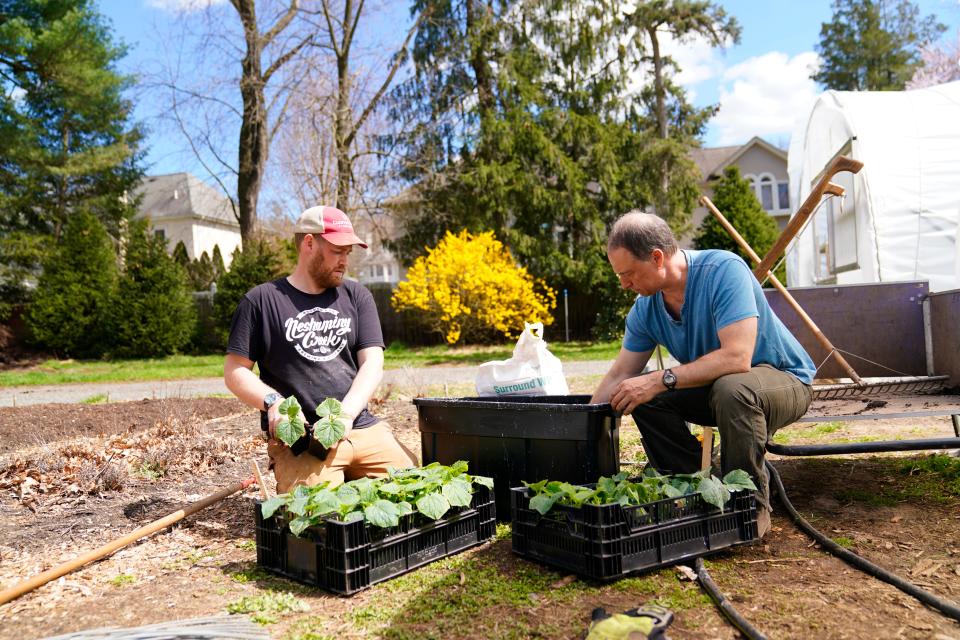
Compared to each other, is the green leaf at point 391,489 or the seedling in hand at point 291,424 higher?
the seedling in hand at point 291,424

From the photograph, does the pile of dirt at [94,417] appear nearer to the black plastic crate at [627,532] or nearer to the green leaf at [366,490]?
the green leaf at [366,490]

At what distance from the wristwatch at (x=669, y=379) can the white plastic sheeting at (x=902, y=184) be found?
5.17 meters

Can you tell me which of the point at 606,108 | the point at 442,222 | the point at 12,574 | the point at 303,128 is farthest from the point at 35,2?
the point at 12,574

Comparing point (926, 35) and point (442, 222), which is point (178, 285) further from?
point (926, 35)

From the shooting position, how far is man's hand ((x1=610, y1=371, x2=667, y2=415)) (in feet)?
9.76

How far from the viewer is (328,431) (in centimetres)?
304

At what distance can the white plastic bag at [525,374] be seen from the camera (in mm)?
4336

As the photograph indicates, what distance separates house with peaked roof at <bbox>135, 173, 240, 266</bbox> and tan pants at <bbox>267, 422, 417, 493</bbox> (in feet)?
130

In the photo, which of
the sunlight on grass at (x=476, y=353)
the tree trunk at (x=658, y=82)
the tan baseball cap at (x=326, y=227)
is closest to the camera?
the tan baseball cap at (x=326, y=227)

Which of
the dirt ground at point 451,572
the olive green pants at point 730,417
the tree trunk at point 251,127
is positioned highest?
the tree trunk at point 251,127

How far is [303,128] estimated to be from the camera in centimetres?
1952

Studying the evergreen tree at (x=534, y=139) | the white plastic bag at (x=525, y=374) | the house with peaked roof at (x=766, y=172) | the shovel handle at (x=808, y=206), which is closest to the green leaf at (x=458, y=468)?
the white plastic bag at (x=525, y=374)

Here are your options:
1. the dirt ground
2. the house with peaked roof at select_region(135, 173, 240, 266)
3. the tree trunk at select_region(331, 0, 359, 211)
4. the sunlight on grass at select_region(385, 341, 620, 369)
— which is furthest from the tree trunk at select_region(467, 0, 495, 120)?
the house with peaked roof at select_region(135, 173, 240, 266)

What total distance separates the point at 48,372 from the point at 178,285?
3833 millimetres
